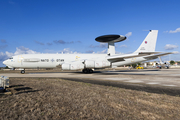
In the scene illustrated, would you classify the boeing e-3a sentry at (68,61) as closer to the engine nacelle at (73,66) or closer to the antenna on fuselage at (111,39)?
the engine nacelle at (73,66)

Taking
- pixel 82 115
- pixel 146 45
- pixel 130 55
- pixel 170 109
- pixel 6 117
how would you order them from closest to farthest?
pixel 6 117, pixel 82 115, pixel 170 109, pixel 130 55, pixel 146 45

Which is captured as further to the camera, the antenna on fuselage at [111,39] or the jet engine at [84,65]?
the antenna on fuselage at [111,39]

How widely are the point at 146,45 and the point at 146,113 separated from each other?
3238 centimetres

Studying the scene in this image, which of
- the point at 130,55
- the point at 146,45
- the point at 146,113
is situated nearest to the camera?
the point at 146,113

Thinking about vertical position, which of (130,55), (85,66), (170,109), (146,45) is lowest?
(170,109)

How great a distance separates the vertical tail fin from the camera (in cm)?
3362

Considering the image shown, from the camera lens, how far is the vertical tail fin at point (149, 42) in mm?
33625

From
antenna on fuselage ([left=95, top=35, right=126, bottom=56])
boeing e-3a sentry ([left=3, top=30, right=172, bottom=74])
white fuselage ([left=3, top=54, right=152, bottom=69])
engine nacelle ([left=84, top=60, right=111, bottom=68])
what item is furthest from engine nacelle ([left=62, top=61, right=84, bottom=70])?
antenna on fuselage ([left=95, top=35, right=126, bottom=56])

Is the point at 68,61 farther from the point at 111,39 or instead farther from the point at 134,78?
the point at 134,78

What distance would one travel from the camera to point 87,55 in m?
30.2

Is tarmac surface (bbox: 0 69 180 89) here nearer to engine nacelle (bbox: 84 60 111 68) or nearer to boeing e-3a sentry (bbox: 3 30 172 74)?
engine nacelle (bbox: 84 60 111 68)

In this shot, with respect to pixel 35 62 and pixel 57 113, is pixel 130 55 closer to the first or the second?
pixel 35 62

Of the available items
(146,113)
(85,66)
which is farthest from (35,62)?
(146,113)

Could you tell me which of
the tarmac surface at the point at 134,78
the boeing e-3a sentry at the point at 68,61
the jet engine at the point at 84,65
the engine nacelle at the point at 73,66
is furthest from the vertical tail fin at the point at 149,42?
the engine nacelle at the point at 73,66
